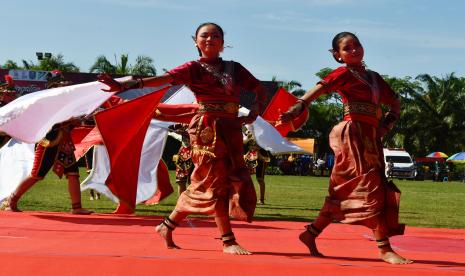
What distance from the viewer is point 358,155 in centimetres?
561

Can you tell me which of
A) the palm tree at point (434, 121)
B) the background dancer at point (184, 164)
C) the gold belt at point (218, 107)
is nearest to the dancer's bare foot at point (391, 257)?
the gold belt at point (218, 107)

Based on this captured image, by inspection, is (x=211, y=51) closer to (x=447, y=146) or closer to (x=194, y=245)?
(x=194, y=245)

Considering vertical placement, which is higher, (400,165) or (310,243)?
(310,243)

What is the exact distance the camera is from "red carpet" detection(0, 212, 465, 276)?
4660 millimetres

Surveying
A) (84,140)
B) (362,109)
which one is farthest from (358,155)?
(84,140)

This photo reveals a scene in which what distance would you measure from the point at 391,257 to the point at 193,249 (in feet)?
5.11

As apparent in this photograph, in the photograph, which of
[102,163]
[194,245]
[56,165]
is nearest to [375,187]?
[194,245]

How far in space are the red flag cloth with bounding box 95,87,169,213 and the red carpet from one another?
45cm

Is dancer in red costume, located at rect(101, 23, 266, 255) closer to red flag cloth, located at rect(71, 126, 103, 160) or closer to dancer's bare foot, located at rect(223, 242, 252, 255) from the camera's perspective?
dancer's bare foot, located at rect(223, 242, 252, 255)

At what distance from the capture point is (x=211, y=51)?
19.6 feet

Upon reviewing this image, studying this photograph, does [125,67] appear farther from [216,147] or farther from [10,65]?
[216,147]

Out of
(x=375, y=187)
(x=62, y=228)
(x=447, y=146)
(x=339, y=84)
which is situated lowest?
(x=447, y=146)

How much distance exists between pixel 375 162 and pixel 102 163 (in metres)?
6.31

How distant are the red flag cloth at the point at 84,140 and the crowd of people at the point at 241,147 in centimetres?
464
